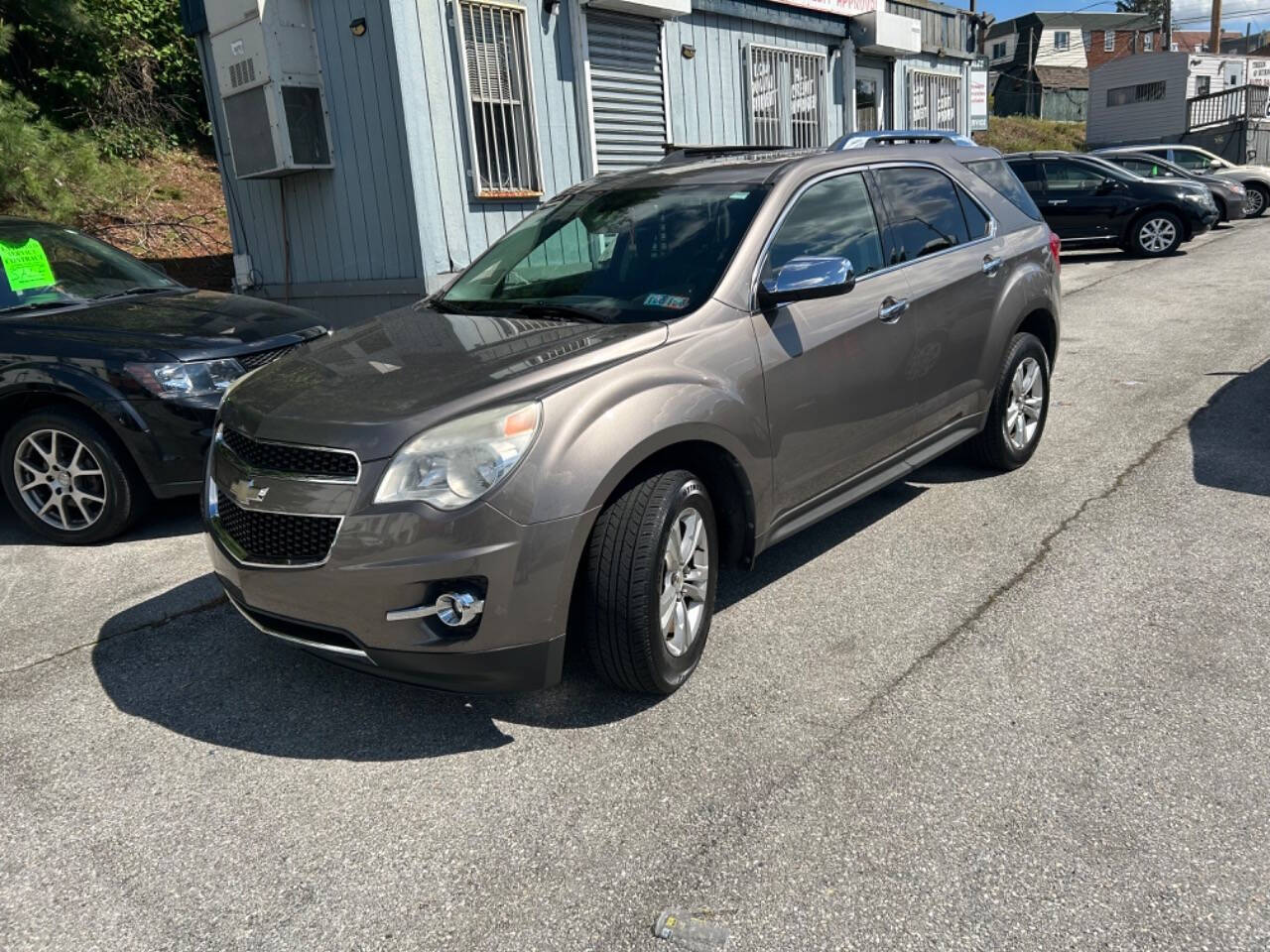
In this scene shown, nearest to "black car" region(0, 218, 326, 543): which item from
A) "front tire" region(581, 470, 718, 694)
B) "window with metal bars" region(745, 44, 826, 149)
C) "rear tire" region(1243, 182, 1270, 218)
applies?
"front tire" region(581, 470, 718, 694)

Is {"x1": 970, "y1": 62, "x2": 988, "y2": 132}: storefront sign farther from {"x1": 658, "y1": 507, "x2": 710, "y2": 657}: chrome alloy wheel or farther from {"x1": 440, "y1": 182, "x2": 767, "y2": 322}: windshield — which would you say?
{"x1": 658, "y1": 507, "x2": 710, "y2": 657}: chrome alloy wheel

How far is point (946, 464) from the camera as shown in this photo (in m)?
5.71

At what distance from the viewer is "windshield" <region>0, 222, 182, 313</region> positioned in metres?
5.59

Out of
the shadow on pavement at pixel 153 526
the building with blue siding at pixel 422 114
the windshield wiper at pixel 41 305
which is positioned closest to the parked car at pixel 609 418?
the shadow on pavement at pixel 153 526

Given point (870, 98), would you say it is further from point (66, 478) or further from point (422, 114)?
point (66, 478)

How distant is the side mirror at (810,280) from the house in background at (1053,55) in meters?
50.8

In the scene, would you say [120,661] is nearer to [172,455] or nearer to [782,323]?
[172,455]

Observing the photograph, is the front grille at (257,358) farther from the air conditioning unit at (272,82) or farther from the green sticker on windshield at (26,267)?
the air conditioning unit at (272,82)

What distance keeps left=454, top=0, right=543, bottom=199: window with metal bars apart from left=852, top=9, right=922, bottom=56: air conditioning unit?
20.1 feet

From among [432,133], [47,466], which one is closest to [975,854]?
[47,466]

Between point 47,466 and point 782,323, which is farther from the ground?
point 782,323

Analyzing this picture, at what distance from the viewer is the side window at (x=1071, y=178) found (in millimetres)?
14656

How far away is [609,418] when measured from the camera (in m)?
3.00

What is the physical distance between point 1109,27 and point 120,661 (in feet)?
236
